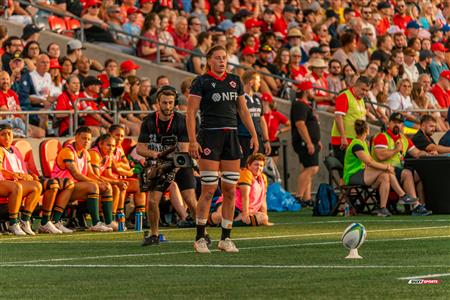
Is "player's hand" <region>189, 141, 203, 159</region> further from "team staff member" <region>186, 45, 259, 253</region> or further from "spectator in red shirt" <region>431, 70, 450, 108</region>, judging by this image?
"spectator in red shirt" <region>431, 70, 450, 108</region>

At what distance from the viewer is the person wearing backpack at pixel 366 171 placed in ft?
76.2

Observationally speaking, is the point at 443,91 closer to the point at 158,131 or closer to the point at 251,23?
the point at 251,23

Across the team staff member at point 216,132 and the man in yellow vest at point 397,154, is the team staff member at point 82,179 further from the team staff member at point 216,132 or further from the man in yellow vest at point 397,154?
the man in yellow vest at point 397,154

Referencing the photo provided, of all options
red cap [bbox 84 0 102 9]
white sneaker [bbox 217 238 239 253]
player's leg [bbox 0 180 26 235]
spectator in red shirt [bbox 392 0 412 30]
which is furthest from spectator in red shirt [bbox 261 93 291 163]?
white sneaker [bbox 217 238 239 253]

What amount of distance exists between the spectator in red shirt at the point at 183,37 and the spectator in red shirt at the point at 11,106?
7.17 metres

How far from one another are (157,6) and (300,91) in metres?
5.54

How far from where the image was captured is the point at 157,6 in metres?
30.7

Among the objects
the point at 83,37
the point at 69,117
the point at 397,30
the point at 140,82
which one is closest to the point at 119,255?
the point at 69,117

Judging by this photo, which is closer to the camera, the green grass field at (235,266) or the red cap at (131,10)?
the green grass field at (235,266)

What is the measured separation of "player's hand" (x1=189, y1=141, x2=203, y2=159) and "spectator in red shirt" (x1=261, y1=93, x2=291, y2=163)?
11.1 meters

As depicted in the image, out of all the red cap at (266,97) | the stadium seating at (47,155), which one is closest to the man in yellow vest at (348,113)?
the red cap at (266,97)

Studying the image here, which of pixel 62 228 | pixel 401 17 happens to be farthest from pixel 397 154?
pixel 401 17

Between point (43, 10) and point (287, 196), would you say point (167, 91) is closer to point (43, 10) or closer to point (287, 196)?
point (287, 196)

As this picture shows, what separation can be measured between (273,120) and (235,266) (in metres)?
13.8
